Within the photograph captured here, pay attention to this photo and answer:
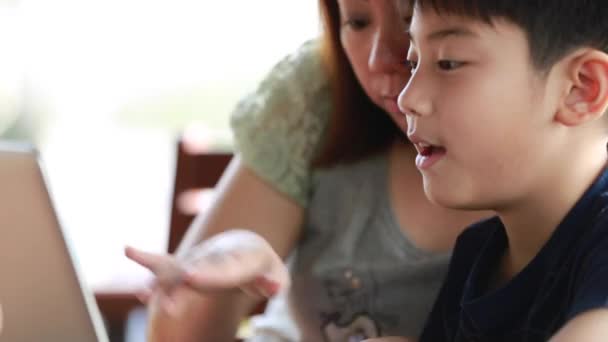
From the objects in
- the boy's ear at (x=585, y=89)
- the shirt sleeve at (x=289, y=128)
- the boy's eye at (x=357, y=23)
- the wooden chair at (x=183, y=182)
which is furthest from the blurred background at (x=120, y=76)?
the boy's ear at (x=585, y=89)

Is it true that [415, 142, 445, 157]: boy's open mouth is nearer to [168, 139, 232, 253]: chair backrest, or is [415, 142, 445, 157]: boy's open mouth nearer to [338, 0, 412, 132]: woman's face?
[338, 0, 412, 132]: woman's face

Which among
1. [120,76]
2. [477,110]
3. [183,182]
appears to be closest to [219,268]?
[477,110]

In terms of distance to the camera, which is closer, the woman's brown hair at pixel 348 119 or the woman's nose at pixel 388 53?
the woman's nose at pixel 388 53

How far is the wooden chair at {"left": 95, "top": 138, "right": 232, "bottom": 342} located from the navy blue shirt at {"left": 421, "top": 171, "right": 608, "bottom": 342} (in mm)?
553

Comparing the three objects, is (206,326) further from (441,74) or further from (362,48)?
(441,74)

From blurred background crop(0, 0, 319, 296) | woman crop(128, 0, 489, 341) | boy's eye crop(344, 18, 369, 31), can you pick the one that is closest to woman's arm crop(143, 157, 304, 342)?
woman crop(128, 0, 489, 341)

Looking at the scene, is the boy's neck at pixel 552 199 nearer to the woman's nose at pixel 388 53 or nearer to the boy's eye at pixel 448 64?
the boy's eye at pixel 448 64

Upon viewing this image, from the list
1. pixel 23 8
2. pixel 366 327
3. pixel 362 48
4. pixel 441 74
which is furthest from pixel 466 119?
pixel 23 8

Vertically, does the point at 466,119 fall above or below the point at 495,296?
above

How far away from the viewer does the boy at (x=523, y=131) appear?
862 millimetres

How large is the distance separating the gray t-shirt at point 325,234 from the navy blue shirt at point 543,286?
0.16 m

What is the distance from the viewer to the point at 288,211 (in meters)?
1.30

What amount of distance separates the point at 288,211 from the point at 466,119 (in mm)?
455

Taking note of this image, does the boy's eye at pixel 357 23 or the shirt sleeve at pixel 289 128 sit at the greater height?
the boy's eye at pixel 357 23
